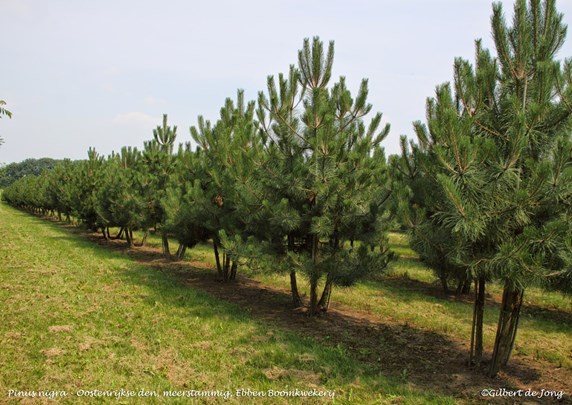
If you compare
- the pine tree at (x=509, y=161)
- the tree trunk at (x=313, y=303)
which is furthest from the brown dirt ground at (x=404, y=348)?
the pine tree at (x=509, y=161)

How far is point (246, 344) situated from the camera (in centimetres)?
656

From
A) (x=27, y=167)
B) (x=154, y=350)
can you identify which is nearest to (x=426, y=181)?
(x=154, y=350)

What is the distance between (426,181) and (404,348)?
9.57 feet

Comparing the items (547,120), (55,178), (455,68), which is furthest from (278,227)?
(55,178)

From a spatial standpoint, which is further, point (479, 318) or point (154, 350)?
point (154, 350)

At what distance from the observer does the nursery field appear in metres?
4.92

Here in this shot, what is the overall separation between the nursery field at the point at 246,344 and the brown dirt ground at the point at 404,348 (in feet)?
0.09

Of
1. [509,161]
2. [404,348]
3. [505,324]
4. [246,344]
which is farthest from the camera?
[404,348]

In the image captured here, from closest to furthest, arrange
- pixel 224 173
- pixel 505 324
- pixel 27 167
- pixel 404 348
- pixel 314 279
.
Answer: pixel 505 324, pixel 404 348, pixel 314 279, pixel 224 173, pixel 27 167

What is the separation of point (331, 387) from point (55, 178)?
34.2m

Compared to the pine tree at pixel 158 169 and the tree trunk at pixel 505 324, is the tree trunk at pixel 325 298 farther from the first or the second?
the pine tree at pixel 158 169

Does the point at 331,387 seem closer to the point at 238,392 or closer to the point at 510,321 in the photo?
the point at 238,392

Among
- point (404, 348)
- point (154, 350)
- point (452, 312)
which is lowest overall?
point (154, 350)

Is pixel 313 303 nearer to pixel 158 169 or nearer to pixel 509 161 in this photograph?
pixel 509 161
